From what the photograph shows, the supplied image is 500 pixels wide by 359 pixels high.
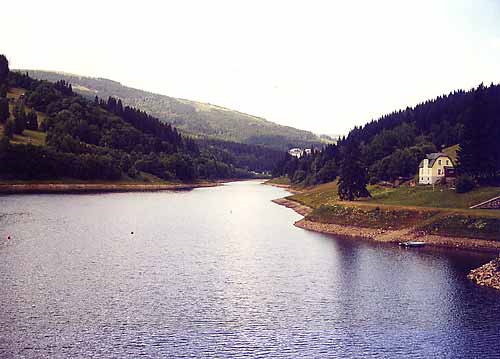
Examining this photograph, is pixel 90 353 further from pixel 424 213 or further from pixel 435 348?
pixel 424 213

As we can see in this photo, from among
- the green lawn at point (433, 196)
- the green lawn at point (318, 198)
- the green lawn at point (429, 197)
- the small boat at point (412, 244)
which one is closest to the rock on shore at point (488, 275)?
the small boat at point (412, 244)

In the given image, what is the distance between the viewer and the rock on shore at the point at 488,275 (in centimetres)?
7019

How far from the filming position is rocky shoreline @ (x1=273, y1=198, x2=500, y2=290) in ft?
237

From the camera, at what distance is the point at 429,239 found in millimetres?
100875

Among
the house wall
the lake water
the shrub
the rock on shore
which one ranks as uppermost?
the house wall

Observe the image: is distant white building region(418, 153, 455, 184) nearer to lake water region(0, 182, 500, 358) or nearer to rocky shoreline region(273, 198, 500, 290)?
rocky shoreline region(273, 198, 500, 290)

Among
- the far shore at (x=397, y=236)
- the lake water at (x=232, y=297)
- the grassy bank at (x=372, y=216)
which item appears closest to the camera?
the lake water at (x=232, y=297)

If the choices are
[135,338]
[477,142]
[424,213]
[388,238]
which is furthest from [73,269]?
[477,142]

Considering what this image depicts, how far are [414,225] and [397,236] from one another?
471 centimetres

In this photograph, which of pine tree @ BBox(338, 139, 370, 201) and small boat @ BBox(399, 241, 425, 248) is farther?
pine tree @ BBox(338, 139, 370, 201)

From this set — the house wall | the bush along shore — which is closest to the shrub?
the bush along shore

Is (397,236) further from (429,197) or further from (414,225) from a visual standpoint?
(429,197)

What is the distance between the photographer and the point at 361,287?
231ft

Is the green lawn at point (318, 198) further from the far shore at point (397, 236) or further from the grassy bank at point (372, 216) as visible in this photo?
the far shore at point (397, 236)
